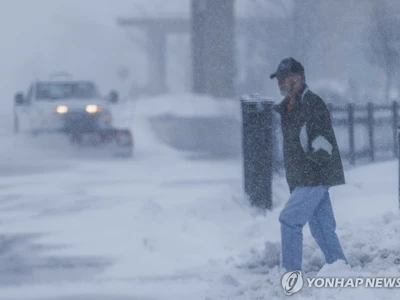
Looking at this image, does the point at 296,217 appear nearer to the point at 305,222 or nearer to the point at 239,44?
the point at 305,222

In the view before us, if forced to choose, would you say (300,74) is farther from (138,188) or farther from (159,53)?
(159,53)

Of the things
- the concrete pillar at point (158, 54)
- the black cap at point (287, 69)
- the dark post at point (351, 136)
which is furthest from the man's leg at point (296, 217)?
A: the concrete pillar at point (158, 54)

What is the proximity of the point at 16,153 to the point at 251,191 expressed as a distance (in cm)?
1041

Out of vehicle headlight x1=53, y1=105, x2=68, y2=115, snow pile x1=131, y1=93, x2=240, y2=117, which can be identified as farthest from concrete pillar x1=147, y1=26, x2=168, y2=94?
vehicle headlight x1=53, y1=105, x2=68, y2=115

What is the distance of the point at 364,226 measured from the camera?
350 inches

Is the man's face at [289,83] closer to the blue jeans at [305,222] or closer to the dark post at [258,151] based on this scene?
the blue jeans at [305,222]

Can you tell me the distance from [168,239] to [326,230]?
2.42m

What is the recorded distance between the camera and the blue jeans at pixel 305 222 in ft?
21.7

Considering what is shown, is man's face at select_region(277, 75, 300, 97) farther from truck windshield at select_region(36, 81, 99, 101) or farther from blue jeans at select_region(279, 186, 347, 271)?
truck windshield at select_region(36, 81, 99, 101)

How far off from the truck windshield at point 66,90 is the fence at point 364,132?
630cm

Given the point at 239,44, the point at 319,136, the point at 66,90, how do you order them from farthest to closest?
A: the point at 239,44, the point at 66,90, the point at 319,136

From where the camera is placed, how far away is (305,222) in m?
6.66

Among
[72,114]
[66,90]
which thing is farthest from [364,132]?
[66,90]

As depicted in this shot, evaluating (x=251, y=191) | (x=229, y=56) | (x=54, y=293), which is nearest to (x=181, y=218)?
(x=251, y=191)
